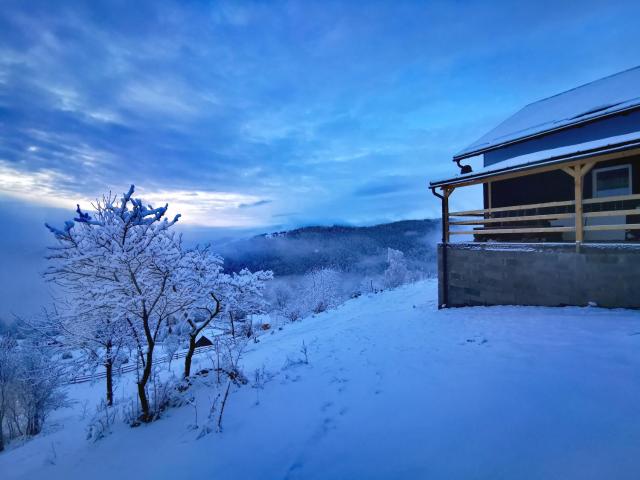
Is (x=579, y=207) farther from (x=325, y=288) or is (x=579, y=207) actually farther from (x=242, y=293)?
(x=325, y=288)

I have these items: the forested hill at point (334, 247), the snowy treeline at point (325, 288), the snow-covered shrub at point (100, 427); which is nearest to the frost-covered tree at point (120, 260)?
the snow-covered shrub at point (100, 427)

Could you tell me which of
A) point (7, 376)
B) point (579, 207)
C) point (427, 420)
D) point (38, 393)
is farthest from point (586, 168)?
point (7, 376)

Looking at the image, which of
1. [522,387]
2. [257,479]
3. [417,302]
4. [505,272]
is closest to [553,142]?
[505,272]

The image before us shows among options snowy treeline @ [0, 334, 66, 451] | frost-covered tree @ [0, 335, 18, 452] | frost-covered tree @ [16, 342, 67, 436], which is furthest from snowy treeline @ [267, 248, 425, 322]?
frost-covered tree @ [0, 335, 18, 452]

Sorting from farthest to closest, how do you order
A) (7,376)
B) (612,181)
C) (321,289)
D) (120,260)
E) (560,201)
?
(321,289) → (7,376) → (560,201) → (612,181) → (120,260)

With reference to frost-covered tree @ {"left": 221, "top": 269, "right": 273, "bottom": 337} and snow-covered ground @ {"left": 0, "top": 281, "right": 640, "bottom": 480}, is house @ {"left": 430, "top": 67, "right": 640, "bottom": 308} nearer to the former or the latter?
snow-covered ground @ {"left": 0, "top": 281, "right": 640, "bottom": 480}

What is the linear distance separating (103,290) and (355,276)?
51.5 m

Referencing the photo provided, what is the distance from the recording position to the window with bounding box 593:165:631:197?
8.32 meters

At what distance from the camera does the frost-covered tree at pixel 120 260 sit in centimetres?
550

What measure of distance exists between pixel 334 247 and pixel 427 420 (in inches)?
2833

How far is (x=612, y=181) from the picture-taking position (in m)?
8.59

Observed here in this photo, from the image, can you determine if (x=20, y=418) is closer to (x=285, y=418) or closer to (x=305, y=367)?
(x=305, y=367)

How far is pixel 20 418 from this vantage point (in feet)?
43.2

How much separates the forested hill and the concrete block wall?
40.5 meters
